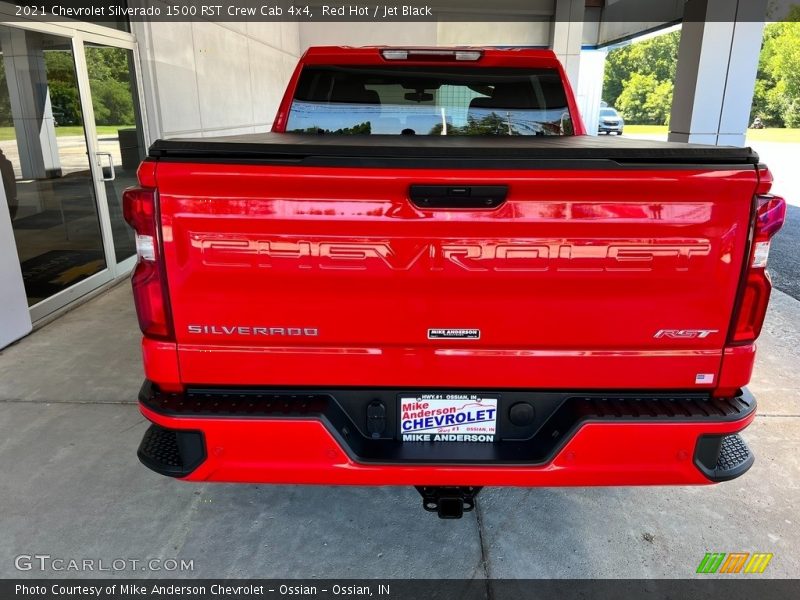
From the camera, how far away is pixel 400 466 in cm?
200

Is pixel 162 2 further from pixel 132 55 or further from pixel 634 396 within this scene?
pixel 634 396

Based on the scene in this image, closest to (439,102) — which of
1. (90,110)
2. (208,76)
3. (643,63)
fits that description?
(90,110)

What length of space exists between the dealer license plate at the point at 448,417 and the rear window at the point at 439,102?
82.3 inches

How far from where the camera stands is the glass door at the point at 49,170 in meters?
5.17

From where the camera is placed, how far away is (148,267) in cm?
190

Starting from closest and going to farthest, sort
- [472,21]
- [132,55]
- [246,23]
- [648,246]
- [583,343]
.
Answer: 1. [648,246]
2. [583,343]
3. [132,55]
4. [246,23]
5. [472,21]

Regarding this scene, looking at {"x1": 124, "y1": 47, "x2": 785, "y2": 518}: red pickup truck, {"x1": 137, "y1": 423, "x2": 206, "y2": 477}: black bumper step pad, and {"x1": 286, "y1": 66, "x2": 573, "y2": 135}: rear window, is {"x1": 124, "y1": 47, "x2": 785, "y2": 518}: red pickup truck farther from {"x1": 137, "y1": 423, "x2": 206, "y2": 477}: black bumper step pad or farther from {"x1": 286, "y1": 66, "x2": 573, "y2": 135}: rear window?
{"x1": 286, "y1": 66, "x2": 573, "y2": 135}: rear window

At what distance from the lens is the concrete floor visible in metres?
2.46

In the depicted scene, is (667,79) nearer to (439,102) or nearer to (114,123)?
(114,123)

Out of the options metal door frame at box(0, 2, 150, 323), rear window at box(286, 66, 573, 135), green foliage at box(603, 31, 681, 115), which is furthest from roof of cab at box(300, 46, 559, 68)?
green foliage at box(603, 31, 681, 115)

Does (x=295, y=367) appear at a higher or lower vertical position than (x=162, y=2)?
lower

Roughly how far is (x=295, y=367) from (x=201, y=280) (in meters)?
0.43

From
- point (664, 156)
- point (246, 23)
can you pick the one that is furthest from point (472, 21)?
point (664, 156)

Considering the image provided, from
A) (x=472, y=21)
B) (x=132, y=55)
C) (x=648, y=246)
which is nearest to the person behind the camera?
(x=648, y=246)
